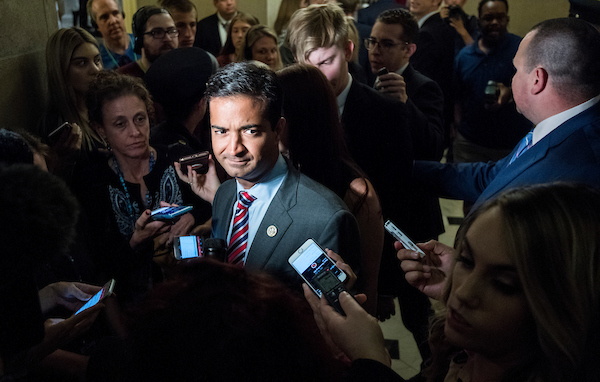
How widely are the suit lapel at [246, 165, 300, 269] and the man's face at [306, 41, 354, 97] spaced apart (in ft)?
3.42

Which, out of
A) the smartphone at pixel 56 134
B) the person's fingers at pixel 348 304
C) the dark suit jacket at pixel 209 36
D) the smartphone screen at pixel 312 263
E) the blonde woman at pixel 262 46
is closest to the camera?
the person's fingers at pixel 348 304

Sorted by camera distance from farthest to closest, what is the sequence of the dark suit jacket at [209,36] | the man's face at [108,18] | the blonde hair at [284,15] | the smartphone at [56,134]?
1. the dark suit jacket at [209,36]
2. the blonde hair at [284,15]
3. the man's face at [108,18]
4. the smartphone at [56,134]

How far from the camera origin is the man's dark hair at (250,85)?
1.51 metres

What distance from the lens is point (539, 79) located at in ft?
6.02

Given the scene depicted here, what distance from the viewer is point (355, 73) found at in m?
3.47

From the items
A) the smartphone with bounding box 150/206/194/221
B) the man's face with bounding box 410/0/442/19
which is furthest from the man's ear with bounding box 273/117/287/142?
the man's face with bounding box 410/0/442/19

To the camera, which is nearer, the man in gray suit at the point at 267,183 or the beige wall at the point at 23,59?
the man in gray suit at the point at 267,183

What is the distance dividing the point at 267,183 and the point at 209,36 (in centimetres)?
424

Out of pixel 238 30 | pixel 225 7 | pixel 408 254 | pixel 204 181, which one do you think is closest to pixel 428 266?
pixel 408 254

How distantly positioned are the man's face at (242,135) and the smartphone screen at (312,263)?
384 mm

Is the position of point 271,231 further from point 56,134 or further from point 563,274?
point 56,134

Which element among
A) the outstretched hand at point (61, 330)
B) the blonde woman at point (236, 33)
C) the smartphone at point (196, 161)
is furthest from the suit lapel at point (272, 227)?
A: the blonde woman at point (236, 33)

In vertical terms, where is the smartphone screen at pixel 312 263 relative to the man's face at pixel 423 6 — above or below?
below

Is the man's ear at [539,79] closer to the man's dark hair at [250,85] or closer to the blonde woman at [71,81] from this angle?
the man's dark hair at [250,85]
